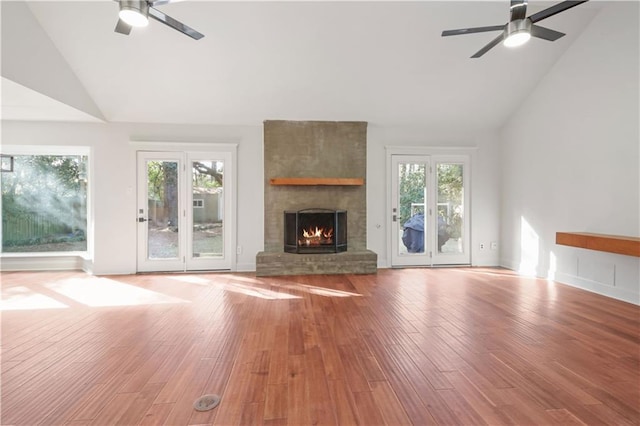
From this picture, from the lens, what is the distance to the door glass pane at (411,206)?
19.2 feet

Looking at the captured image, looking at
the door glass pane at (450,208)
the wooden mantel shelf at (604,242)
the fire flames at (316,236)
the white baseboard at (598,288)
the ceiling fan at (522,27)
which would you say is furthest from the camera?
the door glass pane at (450,208)

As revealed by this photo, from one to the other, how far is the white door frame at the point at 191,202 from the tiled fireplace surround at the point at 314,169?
60cm

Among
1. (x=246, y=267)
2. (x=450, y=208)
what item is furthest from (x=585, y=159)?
(x=246, y=267)

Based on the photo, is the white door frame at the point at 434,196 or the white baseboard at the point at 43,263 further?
the white door frame at the point at 434,196

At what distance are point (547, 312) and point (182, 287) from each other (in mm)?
4595

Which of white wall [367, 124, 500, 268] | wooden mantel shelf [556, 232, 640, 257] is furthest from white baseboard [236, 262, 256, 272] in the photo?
wooden mantel shelf [556, 232, 640, 257]

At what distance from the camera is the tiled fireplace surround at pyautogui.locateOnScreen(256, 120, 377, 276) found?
17.9ft

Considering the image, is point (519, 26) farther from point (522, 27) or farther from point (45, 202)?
point (45, 202)

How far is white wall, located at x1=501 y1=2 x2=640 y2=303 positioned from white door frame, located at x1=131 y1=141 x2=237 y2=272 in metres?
5.11

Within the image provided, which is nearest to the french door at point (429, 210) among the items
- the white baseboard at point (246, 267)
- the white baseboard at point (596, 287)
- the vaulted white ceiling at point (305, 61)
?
the vaulted white ceiling at point (305, 61)

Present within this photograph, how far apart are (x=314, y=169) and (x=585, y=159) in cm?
400

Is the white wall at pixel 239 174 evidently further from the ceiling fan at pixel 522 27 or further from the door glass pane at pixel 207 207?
the ceiling fan at pixel 522 27

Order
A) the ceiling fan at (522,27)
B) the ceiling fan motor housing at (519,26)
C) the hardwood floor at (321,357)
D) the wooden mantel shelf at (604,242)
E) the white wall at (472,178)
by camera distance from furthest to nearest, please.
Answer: the white wall at (472,178)
the wooden mantel shelf at (604,242)
the ceiling fan motor housing at (519,26)
the ceiling fan at (522,27)
the hardwood floor at (321,357)

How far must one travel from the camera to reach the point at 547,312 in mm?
3348
